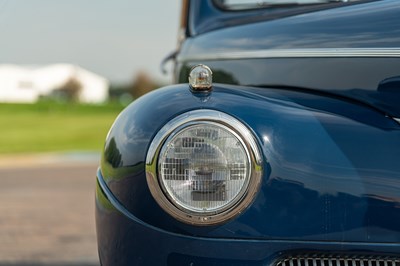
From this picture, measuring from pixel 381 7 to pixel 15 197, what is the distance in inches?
283

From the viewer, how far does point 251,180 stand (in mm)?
1655

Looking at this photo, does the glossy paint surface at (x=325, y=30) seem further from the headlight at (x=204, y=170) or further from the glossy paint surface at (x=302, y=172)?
the headlight at (x=204, y=170)

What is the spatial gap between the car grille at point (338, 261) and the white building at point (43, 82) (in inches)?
2225

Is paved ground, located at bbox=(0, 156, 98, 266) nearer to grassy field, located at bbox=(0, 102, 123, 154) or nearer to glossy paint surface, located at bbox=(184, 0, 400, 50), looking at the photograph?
glossy paint surface, located at bbox=(184, 0, 400, 50)

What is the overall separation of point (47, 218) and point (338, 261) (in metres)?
5.46

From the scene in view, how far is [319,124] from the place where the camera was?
5.75 ft

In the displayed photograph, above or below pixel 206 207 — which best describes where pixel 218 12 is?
above

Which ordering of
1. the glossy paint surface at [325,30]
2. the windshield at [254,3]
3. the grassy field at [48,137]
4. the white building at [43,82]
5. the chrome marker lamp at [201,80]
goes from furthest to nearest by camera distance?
the white building at [43,82], the grassy field at [48,137], the windshield at [254,3], the glossy paint surface at [325,30], the chrome marker lamp at [201,80]

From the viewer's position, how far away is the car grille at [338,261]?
1646mm

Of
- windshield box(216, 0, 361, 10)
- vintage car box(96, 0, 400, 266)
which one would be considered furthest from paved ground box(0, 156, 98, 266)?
vintage car box(96, 0, 400, 266)

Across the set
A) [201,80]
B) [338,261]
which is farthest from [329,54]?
[338,261]

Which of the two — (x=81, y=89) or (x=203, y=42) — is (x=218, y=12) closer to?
(x=203, y=42)

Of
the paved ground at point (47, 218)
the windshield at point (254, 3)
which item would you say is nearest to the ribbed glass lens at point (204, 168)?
the windshield at point (254, 3)

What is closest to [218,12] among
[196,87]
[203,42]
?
[203,42]
